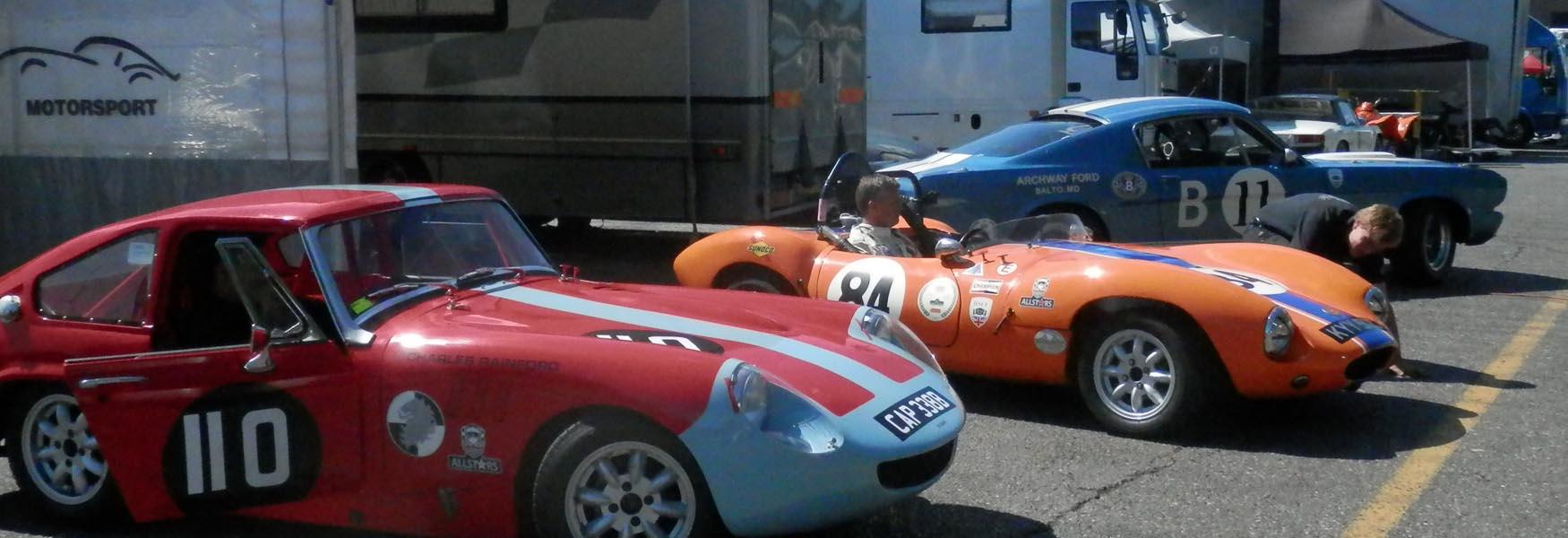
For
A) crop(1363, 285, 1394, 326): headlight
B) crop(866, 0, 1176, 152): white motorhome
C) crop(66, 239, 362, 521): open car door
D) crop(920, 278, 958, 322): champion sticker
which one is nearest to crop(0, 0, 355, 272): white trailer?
crop(920, 278, 958, 322): champion sticker

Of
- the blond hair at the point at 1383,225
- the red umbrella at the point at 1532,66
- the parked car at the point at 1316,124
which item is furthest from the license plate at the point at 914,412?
the red umbrella at the point at 1532,66

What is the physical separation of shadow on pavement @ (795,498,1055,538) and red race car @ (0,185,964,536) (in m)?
0.49

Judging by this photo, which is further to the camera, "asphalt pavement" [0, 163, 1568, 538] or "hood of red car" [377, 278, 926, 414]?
"asphalt pavement" [0, 163, 1568, 538]

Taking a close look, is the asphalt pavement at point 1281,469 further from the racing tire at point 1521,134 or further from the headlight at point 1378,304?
the racing tire at point 1521,134

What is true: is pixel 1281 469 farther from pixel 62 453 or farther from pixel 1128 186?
pixel 1128 186

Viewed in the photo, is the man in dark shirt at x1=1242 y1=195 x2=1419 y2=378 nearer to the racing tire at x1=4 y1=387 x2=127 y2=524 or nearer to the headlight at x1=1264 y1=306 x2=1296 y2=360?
the headlight at x1=1264 y1=306 x2=1296 y2=360

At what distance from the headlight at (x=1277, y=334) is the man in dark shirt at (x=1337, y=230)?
1.34 metres

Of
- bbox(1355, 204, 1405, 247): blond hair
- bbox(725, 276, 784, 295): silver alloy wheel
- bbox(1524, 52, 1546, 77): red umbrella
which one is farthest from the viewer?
bbox(1524, 52, 1546, 77): red umbrella

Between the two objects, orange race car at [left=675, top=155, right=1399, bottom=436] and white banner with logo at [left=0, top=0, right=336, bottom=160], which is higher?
white banner with logo at [left=0, top=0, right=336, bottom=160]

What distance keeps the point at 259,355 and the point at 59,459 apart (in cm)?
102

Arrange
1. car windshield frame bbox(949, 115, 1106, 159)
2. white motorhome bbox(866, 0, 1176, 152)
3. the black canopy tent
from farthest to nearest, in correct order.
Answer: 1. the black canopy tent
2. white motorhome bbox(866, 0, 1176, 152)
3. car windshield frame bbox(949, 115, 1106, 159)

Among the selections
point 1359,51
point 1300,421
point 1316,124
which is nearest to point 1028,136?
point 1300,421

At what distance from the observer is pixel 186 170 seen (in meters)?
9.67

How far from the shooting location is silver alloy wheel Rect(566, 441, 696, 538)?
4109 mm
